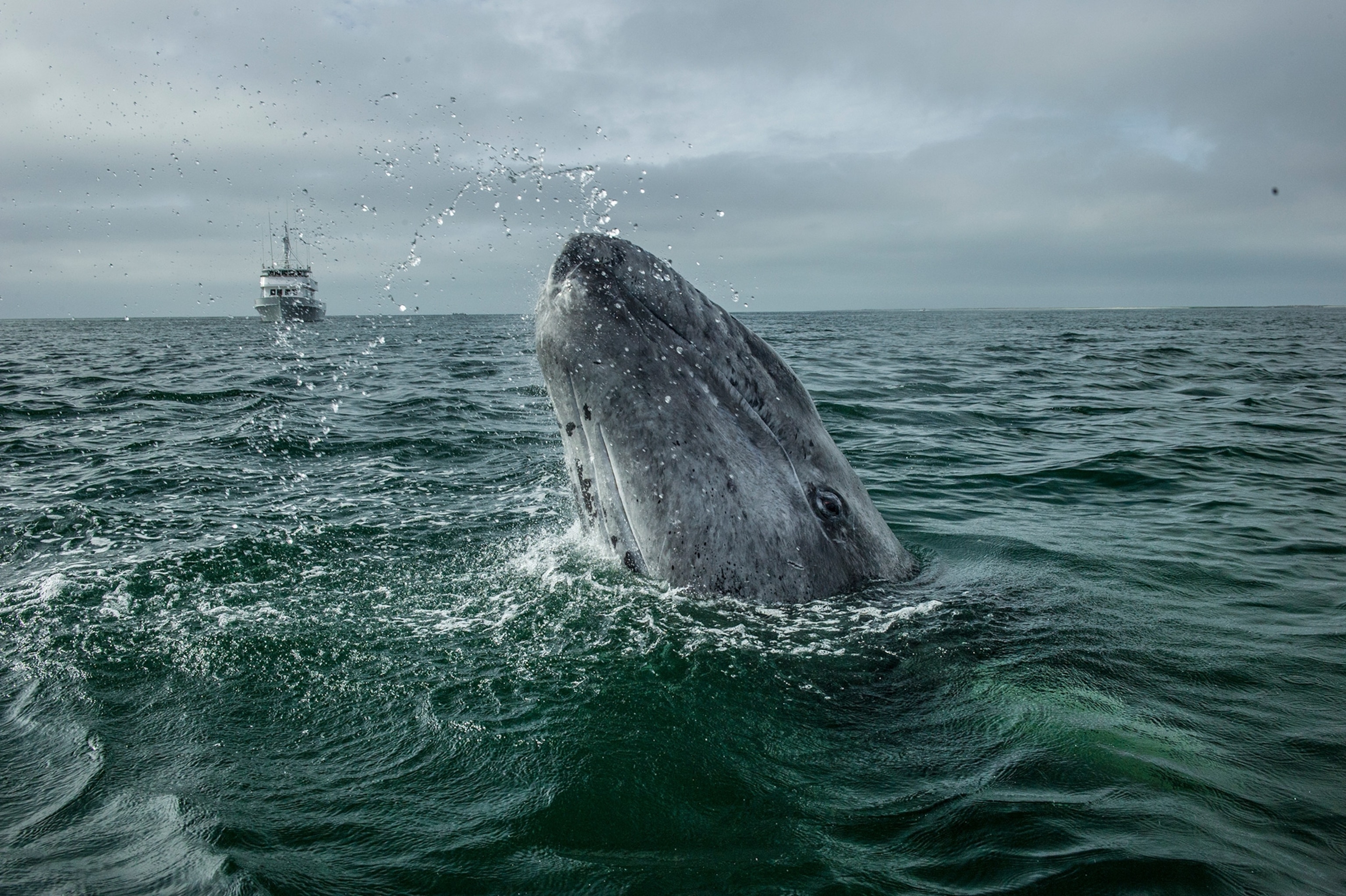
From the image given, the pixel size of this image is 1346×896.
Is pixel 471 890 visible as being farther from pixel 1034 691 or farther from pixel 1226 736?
pixel 1226 736

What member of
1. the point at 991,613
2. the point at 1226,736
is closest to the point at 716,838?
the point at 1226,736

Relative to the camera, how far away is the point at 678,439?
525 cm

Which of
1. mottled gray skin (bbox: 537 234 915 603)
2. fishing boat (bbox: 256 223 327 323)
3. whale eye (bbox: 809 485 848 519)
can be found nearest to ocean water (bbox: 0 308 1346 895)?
mottled gray skin (bbox: 537 234 915 603)

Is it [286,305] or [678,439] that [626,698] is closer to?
[678,439]

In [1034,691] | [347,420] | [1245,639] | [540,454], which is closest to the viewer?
[1034,691]

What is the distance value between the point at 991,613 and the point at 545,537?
3729 millimetres

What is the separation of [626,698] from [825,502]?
2024mm

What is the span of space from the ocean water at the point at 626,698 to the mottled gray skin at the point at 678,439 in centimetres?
31

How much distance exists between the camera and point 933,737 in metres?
4.21

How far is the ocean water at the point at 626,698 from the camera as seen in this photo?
323cm

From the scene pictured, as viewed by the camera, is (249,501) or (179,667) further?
(249,501)

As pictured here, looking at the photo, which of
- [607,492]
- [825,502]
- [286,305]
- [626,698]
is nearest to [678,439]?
[607,492]

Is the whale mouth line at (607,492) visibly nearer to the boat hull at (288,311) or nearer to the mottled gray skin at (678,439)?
the mottled gray skin at (678,439)

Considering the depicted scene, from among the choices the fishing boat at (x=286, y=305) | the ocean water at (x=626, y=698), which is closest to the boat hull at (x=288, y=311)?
the fishing boat at (x=286, y=305)
